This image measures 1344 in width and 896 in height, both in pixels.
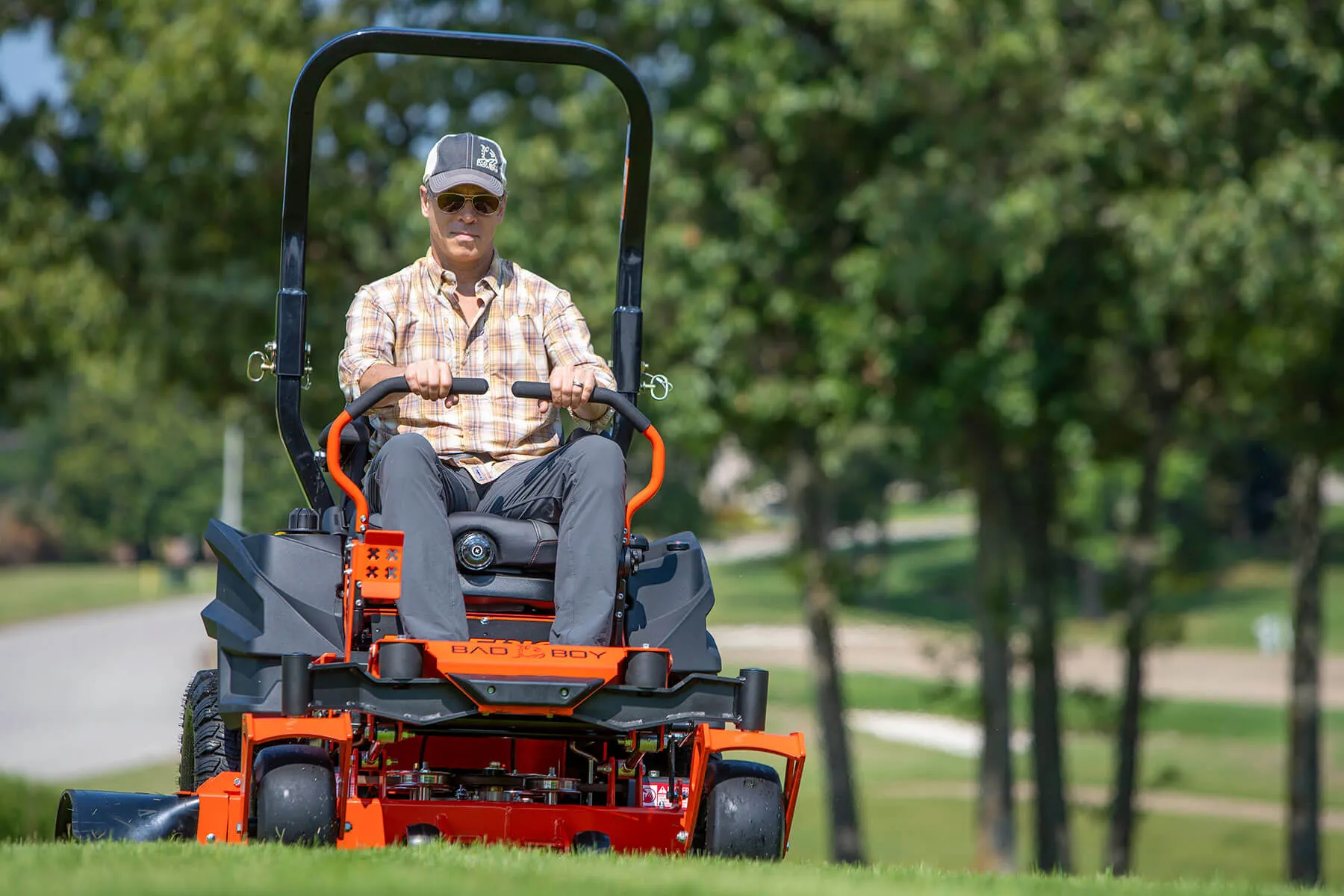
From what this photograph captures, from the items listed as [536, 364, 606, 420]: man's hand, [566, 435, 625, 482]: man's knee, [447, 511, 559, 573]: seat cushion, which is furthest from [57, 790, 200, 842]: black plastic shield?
[536, 364, 606, 420]: man's hand

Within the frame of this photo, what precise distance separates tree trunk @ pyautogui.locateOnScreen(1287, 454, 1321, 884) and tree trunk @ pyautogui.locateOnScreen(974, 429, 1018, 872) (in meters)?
2.58

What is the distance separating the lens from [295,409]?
237 inches

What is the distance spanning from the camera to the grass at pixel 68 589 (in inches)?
1709

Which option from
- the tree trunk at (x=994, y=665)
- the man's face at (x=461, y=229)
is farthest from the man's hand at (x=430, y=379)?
the tree trunk at (x=994, y=665)

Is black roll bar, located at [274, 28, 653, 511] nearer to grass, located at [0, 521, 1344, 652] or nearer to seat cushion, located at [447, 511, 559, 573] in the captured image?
seat cushion, located at [447, 511, 559, 573]

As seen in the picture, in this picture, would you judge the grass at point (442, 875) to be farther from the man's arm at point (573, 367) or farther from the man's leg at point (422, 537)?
the man's arm at point (573, 367)

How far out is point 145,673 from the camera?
134 feet

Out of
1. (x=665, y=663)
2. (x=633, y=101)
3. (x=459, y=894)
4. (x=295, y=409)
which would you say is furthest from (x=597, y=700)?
(x=633, y=101)

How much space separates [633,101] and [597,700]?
240 cm

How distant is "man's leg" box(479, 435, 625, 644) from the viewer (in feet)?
17.4

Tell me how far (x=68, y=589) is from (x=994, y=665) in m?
36.9

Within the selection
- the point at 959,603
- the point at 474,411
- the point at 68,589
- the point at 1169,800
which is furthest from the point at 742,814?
the point at 68,589

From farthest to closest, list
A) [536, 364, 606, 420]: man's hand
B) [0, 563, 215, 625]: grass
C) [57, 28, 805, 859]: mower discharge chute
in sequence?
[0, 563, 215, 625]: grass, [536, 364, 606, 420]: man's hand, [57, 28, 805, 859]: mower discharge chute

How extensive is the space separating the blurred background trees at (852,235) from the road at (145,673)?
A: 35.7ft
